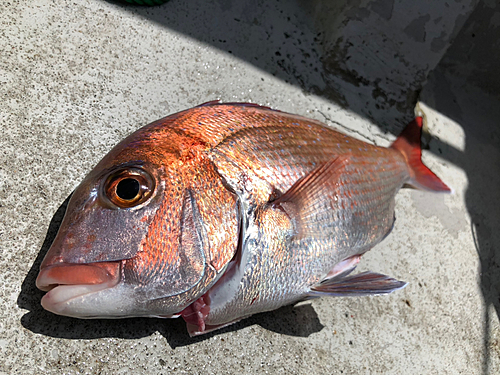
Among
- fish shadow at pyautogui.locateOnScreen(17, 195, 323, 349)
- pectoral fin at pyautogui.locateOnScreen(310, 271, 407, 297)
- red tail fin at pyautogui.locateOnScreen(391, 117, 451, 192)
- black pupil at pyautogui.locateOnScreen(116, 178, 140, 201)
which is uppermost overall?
red tail fin at pyautogui.locateOnScreen(391, 117, 451, 192)

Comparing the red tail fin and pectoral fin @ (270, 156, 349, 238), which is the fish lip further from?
the red tail fin

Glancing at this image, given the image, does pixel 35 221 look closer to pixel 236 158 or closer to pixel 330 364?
pixel 236 158

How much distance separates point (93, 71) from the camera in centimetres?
160

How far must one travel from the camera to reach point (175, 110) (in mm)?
1725

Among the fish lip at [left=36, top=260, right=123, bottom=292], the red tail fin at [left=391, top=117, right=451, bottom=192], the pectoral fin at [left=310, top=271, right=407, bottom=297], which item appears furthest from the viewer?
the red tail fin at [left=391, top=117, right=451, bottom=192]

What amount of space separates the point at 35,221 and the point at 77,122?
47 cm

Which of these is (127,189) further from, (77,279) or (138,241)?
(77,279)

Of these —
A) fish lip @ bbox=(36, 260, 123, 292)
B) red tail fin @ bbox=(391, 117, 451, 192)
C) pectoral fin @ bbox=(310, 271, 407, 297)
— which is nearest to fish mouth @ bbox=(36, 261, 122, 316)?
fish lip @ bbox=(36, 260, 123, 292)

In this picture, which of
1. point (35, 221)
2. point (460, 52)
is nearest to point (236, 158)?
point (35, 221)

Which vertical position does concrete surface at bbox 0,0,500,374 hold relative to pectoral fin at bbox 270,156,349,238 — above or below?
below

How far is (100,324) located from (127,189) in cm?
58

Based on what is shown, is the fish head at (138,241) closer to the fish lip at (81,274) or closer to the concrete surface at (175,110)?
the fish lip at (81,274)

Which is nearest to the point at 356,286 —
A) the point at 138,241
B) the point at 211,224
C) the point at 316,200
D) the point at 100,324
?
the point at 316,200

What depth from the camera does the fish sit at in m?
0.92
